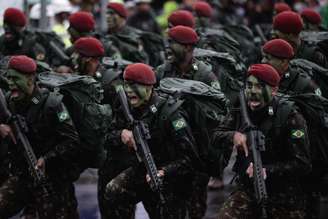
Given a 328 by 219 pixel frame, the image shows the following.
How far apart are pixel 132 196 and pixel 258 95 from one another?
1.50m

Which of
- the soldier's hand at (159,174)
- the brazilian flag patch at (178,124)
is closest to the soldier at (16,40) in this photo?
the brazilian flag patch at (178,124)

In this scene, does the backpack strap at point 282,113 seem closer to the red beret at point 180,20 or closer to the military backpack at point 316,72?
the military backpack at point 316,72

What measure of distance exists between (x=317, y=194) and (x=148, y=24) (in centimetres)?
988

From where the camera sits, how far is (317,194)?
33.2ft

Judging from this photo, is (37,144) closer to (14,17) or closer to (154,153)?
(154,153)

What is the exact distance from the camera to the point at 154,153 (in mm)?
9180

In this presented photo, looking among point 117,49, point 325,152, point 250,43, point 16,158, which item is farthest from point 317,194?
point 250,43

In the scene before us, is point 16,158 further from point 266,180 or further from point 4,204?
point 266,180

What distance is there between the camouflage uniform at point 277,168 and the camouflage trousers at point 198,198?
3.69 feet

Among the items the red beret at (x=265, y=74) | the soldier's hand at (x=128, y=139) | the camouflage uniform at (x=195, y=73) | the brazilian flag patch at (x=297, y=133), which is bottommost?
the camouflage uniform at (x=195, y=73)

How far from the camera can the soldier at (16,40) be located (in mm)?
13602

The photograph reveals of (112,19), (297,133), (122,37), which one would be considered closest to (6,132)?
(297,133)

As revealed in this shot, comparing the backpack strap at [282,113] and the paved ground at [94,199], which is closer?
the backpack strap at [282,113]

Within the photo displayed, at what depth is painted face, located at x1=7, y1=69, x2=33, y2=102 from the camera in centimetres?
939
